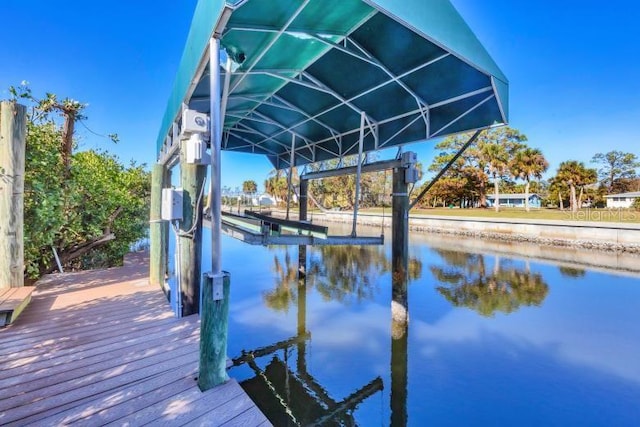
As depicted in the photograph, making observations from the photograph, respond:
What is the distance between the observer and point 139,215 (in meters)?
9.07

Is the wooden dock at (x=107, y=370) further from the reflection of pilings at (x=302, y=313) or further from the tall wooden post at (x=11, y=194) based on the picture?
the reflection of pilings at (x=302, y=313)

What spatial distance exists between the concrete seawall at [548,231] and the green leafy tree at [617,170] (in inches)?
1441

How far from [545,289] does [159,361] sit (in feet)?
34.2

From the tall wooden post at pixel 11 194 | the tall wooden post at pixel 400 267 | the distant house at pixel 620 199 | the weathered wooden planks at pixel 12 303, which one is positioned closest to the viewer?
the weathered wooden planks at pixel 12 303

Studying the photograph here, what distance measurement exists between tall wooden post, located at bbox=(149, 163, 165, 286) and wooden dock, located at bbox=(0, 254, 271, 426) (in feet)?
3.55

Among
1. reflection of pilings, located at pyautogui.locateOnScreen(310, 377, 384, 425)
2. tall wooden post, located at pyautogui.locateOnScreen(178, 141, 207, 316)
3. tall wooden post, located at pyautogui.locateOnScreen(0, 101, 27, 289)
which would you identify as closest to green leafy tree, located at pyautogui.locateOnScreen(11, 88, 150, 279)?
tall wooden post, located at pyautogui.locateOnScreen(0, 101, 27, 289)

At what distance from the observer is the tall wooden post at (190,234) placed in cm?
370

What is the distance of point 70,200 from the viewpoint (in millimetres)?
5746

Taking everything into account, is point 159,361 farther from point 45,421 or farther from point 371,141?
point 371,141

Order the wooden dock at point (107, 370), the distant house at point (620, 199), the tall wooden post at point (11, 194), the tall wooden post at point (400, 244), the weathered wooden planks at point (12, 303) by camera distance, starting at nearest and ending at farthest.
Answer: the wooden dock at point (107, 370) < the weathered wooden planks at point (12, 303) < the tall wooden post at point (11, 194) < the tall wooden post at point (400, 244) < the distant house at point (620, 199)

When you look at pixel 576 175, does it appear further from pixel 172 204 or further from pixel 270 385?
pixel 172 204

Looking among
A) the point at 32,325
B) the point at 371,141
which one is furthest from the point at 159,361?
the point at 371,141

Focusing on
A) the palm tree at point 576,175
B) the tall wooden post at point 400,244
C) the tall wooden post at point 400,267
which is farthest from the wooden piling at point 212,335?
the palm tree at point 576,175

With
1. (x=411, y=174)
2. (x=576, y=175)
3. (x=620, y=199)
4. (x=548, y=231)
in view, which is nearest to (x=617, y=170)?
(x=620, y=199)
